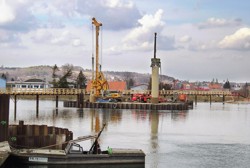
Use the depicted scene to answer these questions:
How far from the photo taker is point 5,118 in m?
30.7

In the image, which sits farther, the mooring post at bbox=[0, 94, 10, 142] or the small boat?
the mooring post at bbox=[0, 94, 10, 142]

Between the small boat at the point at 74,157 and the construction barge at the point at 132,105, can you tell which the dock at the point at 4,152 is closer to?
the small boat at the point at 74,157

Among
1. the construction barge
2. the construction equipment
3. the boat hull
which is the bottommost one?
the boat hull

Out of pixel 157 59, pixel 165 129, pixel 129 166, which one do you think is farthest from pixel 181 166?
pixel 157 59

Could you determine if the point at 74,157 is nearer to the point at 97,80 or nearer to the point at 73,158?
the point at 73,158

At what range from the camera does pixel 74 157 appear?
28.4 meters

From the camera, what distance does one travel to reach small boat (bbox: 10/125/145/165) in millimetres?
28281

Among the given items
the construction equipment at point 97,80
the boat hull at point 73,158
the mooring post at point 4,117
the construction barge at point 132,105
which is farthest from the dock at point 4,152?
the construction equipment at point 97,80

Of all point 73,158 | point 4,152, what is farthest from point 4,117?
point 73,158

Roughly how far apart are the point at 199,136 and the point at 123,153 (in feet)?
87.0

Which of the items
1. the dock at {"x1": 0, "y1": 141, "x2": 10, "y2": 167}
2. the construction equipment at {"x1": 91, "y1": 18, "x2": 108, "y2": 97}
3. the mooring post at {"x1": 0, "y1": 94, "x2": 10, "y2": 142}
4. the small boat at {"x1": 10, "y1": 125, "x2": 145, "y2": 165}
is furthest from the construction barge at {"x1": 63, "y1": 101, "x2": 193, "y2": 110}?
the dock at {"x1": 0, "y1": 141, "x2": 10, "y2": 167}

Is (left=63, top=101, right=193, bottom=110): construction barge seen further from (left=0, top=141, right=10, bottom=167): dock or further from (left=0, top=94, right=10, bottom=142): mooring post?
(left=0, top=141, right=10, bottom=167): dock

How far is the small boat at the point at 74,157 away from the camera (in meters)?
28.3

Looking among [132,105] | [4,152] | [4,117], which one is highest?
[4,117]
